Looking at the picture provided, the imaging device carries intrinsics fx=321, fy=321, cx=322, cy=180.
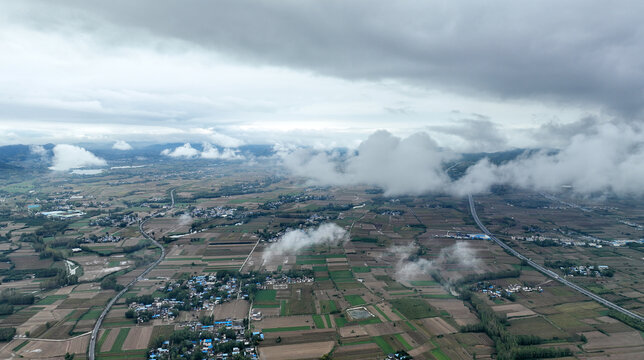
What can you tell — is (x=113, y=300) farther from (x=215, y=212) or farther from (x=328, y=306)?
(x=215, y=212)

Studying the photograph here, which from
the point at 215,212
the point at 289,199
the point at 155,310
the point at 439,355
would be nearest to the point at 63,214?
the point at 215,212

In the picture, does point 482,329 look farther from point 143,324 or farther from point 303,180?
point 303,180

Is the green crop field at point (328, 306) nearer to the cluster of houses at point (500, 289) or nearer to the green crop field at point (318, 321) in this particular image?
the green crop field at point (318, 321)

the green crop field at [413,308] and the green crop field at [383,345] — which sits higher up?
the green crop field at [413,308]

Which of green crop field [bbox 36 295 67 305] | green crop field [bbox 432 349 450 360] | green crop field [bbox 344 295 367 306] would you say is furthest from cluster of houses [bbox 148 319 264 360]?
green crop field [bbox 36 295 67 305]

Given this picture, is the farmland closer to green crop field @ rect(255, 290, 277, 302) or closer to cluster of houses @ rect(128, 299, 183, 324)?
green crop field @ rect(255, 290, 277, 302)

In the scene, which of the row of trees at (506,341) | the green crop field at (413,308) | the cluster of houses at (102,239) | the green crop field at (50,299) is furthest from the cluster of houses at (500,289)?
the cluster of houses at (102,239)

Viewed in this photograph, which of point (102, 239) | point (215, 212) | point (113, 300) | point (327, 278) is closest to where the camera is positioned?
point (113, 300)

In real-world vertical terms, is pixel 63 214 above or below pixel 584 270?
above

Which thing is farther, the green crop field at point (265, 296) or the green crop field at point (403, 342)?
the green crop field at point (265, 296)

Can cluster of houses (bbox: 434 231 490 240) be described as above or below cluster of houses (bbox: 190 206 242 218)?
below

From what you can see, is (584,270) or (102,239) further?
(102,239)

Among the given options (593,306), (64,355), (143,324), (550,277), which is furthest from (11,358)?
(550,277)
